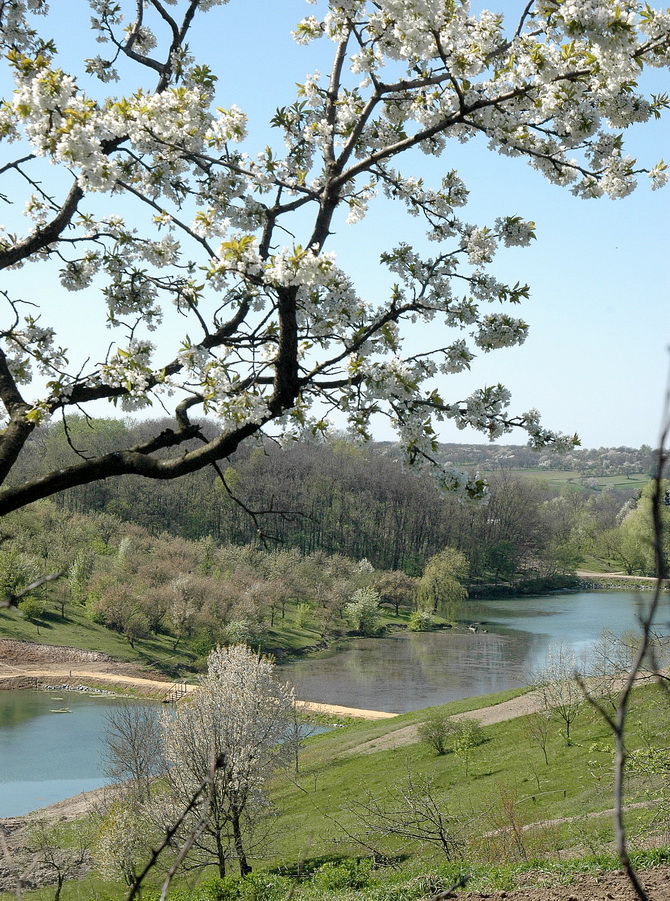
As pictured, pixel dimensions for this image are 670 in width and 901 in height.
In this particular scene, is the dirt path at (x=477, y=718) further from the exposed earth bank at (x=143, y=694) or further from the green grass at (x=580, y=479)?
the green grass at (x=580, y=479)

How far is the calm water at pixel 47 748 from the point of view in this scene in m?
24.7

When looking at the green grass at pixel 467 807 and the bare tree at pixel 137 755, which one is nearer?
the green grass at pixel 467 807

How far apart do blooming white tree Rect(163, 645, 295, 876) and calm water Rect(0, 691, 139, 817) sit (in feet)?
24.7

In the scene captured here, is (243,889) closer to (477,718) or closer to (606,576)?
(477,718)

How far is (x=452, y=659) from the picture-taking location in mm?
43531

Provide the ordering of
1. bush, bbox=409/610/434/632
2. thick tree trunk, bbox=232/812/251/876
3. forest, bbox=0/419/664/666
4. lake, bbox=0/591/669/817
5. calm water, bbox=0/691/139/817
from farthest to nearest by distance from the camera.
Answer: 1. bush, bbox=409/610/434/632
2. forest, bbox=0/419/664/666
3. lake, bbox=0/591/669/817
4. calm water, bbox=0/691/139/817
5. thick tree trunk, bbox=232/812/251/876

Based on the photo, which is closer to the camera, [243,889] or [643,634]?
[643,634]

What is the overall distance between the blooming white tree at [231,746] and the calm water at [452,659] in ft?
41.8

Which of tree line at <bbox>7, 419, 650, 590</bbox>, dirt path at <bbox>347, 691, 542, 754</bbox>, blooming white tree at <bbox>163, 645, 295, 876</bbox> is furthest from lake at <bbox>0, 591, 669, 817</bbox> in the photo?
tree line at <bbox>7, 419, 650, 590</bbox>

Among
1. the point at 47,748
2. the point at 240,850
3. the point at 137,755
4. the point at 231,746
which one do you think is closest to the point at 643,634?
the point at 240,850

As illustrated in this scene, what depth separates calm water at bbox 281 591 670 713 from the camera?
35.9 m

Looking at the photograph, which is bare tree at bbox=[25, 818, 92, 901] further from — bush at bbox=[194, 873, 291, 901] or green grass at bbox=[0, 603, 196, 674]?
green grass at bbox=[0, 603, 196, 674]

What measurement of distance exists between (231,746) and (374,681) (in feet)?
76.0

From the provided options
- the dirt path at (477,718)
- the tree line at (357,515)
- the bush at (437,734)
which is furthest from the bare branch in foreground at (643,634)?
the tree line at (357,515)
